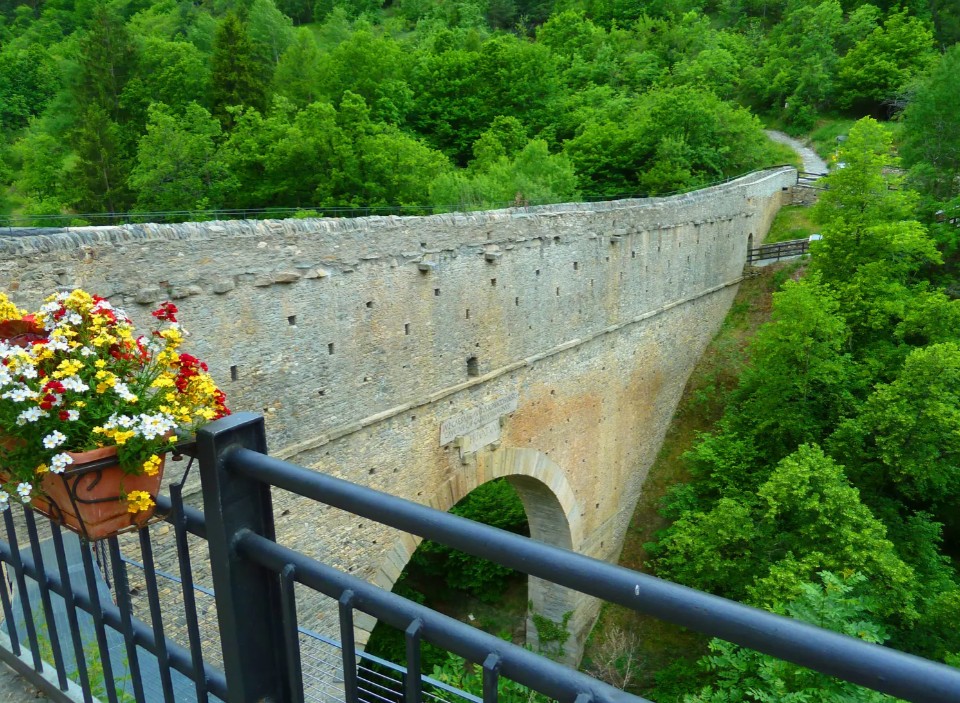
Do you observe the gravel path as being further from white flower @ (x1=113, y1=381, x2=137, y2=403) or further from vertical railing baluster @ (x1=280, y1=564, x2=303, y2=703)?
vertical railing baluster @ (x1=280, y1=564, x2=303, y2=703)

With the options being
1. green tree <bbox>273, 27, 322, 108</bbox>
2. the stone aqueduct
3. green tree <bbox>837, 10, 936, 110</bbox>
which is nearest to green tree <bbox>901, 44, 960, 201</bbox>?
the stone aqueduct

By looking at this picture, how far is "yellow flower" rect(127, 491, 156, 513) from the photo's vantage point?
93.7 inches

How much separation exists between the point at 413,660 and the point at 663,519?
17023 mm

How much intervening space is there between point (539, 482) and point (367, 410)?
17.6 ft

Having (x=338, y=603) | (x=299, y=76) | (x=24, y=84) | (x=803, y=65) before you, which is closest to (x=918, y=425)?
(x=338, y=603)

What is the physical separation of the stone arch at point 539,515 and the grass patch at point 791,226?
1380 centimetres

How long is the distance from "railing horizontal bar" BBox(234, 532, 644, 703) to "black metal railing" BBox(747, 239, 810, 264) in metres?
22.2

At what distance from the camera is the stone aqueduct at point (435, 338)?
7684mm

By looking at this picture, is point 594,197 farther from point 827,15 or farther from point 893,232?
point 827,15

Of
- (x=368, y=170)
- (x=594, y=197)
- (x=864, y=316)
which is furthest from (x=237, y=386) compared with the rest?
(x=594, y=197)

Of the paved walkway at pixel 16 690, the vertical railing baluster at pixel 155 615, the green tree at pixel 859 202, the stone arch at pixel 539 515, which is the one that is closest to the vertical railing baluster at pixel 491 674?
the vertical railing baluster at pixel 155 615

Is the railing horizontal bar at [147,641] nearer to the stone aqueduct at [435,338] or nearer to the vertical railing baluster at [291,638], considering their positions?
the vertical railing baluster at [291,638]

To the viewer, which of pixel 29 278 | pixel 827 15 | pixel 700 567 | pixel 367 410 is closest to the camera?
pixel 29 278

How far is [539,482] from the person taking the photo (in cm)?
1403
